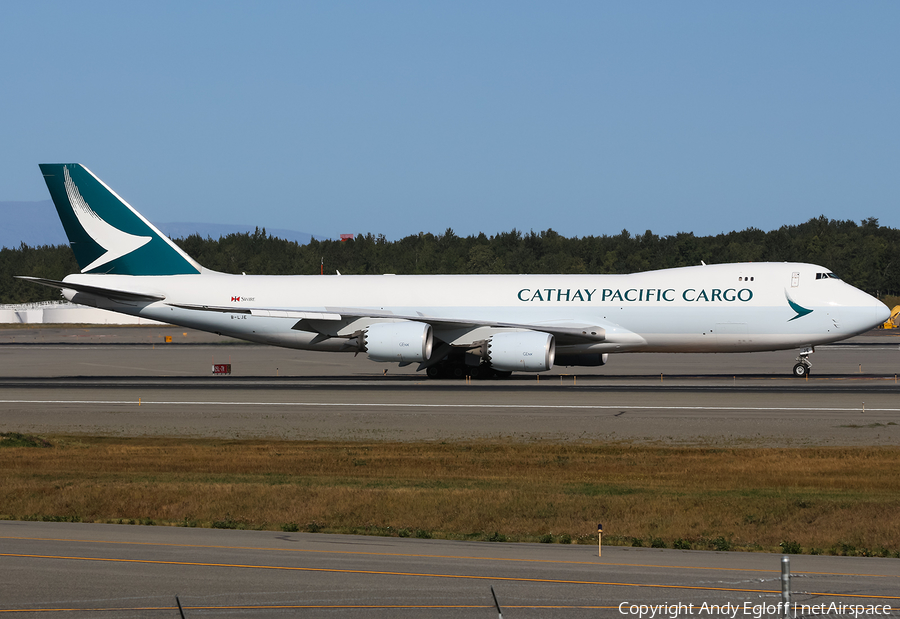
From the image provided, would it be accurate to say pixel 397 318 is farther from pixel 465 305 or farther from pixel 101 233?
pixel 101 233

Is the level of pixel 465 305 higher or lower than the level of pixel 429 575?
higher

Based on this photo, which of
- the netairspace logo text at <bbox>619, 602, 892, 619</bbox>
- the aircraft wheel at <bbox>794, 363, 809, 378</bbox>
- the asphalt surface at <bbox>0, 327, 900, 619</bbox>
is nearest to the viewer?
the netairspace logo text at <bbox>619, 602, 892, 619</bbox>

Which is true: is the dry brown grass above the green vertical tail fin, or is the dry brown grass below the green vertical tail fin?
below

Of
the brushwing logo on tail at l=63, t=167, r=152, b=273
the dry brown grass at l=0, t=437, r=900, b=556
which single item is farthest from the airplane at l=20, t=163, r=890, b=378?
the dry brown grass at l=0, t=437, r=900, b=556

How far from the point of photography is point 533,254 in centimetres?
16012

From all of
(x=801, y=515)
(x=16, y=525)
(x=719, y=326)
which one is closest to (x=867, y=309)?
(x=719, y=326)

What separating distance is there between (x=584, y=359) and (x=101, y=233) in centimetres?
→ 2400

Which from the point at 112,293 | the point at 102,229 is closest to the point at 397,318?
the point at 112,293

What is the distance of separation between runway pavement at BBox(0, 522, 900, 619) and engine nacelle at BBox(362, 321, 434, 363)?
24.5 meters

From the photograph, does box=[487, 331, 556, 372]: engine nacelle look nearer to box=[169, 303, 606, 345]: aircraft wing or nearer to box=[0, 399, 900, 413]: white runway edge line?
box=[169, 303, 606, 345]: aircraft wing

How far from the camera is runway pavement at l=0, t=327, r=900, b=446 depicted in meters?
26.8

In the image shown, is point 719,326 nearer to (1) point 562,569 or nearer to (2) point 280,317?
(2) point 280,317

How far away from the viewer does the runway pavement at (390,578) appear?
11023 mm

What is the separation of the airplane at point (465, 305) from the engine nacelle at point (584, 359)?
69 mm
